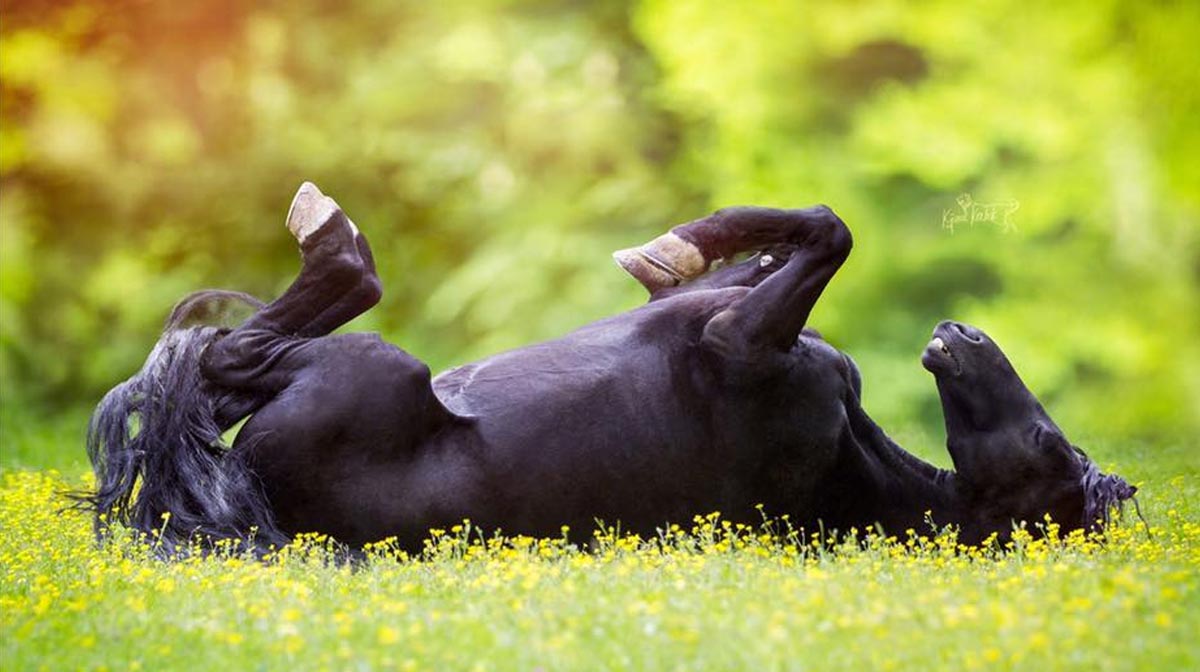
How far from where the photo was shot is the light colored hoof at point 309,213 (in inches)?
231

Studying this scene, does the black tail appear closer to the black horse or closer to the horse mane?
the black horse

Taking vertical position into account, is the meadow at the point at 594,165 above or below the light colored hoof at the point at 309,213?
above

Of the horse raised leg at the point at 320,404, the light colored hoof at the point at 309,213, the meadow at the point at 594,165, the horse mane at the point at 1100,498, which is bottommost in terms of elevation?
the horse mane at the point at 1100,498

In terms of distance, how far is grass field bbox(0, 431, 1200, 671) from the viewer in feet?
12.3

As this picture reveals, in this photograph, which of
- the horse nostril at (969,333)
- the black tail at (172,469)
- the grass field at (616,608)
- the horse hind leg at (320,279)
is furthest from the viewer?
the horse nostril at (969,333)

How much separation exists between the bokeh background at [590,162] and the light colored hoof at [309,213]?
771cm

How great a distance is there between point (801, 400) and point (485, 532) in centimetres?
120

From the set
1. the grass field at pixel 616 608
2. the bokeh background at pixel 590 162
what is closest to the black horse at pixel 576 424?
the grass field at pixel 616 608

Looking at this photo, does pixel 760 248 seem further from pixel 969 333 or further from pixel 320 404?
pixel 320 404

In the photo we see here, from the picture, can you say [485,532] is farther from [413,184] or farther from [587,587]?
[413,184]

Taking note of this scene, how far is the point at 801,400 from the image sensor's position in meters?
5.83

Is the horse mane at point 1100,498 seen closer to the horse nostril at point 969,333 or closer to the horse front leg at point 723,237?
the horse nostril at point 969,333

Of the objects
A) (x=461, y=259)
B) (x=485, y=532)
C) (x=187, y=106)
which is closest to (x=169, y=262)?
(x=187, y=106)

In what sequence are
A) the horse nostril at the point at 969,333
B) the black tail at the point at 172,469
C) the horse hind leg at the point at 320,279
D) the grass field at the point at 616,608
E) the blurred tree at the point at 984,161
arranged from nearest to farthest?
the grass field at the point at 616,608
the black tail at the point at 172,469
the horse hind leg at the point at 320,279
the horse nostril at the point at 969,333
the blurred tree at the point at 984,161
